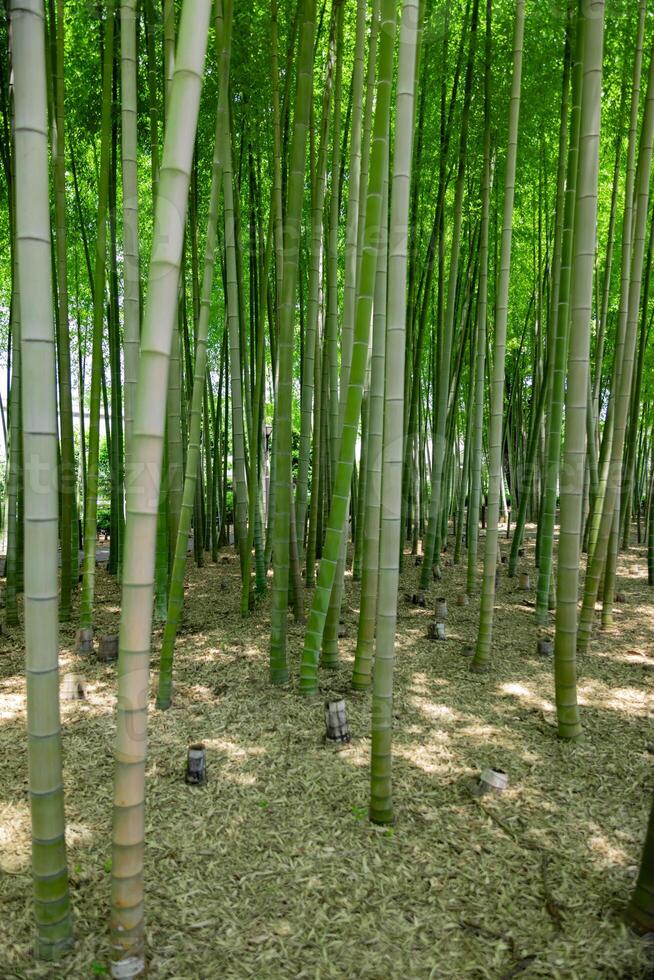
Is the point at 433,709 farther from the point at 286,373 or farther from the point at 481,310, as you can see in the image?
the point at 481,310

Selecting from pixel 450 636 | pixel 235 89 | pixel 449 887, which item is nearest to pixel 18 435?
pixel 235 89

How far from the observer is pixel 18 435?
316 centimetres

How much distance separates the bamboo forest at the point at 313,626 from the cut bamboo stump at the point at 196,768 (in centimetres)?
3

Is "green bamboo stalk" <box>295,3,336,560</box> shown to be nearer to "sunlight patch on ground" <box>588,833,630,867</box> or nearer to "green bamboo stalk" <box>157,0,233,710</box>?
"green bamboo stalk" <box>157,0,233,710</box>

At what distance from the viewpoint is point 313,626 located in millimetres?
2385

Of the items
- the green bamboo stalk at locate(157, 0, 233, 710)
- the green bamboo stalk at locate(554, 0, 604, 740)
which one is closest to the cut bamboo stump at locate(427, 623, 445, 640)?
the green bamboo stalk at locate(554, 0, 604, 740)

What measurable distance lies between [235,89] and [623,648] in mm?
3595

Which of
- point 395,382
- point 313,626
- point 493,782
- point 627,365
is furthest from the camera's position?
point 627,365

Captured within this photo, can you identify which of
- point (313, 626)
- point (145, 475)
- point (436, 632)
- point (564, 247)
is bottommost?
point (436, 632)

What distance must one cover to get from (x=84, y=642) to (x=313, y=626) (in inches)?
50.7

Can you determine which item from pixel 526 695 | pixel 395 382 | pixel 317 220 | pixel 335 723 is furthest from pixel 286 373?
pixel 526 695

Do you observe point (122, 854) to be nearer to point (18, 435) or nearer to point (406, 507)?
point (18, 435)

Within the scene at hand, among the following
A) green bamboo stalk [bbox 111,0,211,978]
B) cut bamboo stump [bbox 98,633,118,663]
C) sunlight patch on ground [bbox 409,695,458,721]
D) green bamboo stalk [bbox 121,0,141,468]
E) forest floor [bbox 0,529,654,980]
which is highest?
green bamboo stalk [bbox 121,0,141,468]

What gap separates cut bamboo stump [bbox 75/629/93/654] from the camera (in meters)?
3.02
